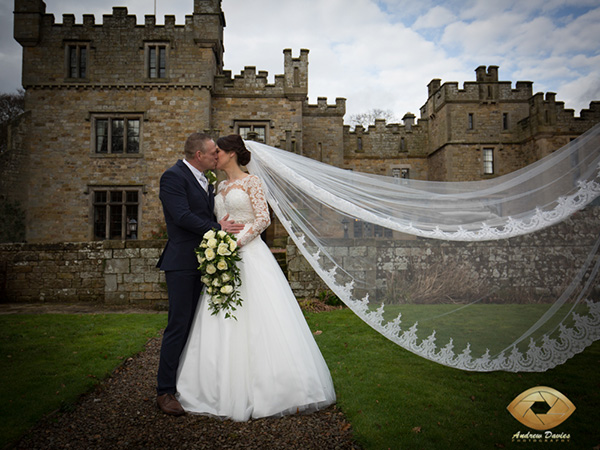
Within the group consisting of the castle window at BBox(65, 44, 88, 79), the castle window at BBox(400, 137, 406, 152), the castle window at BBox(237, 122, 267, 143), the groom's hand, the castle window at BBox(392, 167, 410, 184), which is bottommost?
the groom's hand

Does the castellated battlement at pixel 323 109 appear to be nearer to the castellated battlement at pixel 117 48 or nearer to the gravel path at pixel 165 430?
the castellated battlement at pixel 117 48

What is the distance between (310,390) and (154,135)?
671 inches

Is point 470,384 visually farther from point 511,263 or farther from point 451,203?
point 451,203

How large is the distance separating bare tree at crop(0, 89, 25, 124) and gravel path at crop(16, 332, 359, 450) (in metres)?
34.0

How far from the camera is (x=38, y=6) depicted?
17.6 metres

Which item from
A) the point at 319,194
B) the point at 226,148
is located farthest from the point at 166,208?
the point at 319,194

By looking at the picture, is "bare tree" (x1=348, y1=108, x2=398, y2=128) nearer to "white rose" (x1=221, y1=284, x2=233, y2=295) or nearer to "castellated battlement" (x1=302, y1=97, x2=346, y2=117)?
"castellated battlement" (x1=302, y1=97, x2=346, y2=117)

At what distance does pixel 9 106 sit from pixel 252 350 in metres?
36.1

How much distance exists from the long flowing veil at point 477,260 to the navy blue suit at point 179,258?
977 mm

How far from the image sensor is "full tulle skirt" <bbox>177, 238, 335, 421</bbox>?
339cm

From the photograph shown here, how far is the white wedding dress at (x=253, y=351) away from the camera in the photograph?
3396mm

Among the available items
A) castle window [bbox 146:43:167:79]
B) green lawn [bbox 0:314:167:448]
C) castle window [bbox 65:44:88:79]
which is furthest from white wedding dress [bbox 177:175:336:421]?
castle window [bbox 65:44:88:79]

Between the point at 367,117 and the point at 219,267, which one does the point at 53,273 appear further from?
the point at 367,117

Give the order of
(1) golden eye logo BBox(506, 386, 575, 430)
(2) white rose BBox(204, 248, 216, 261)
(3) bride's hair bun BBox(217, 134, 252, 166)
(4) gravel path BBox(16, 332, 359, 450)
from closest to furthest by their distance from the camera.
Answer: (4) gravel path BBox(16, 332, 359, 450)
(1) golden eye logo BBox(506, 386, 575, 430)
(2) white rose BBox(204, 248, 216, 261)
(3) bride's hair bun BBox(217, 134, 252, 166)
